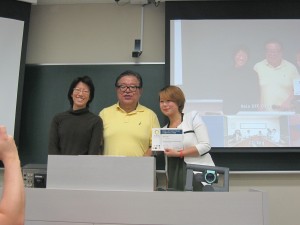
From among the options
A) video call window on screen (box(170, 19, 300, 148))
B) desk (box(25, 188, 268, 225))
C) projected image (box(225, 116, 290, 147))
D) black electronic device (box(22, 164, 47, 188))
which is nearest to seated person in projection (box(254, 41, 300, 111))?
video call window on screen (box(170, 19, 300, 148))

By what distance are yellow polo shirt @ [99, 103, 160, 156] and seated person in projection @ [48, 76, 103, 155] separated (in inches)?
3.0

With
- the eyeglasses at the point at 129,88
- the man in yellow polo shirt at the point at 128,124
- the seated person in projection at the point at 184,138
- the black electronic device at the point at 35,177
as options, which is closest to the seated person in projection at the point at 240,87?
the seated person in projection at the point at 184,138

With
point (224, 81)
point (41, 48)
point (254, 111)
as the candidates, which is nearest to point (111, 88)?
point (41, 48)

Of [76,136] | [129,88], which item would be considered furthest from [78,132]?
[129,88]

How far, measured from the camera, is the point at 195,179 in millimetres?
1610

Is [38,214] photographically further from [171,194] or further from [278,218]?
[278,218]

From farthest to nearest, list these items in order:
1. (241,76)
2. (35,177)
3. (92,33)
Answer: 1. (92,33)
2. (241,76)
3. (35,177)

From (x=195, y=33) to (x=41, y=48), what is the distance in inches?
63.9

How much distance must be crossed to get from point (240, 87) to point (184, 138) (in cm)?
104

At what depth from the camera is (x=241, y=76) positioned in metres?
2.97

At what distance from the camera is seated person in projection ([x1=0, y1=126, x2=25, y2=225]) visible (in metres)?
0.68

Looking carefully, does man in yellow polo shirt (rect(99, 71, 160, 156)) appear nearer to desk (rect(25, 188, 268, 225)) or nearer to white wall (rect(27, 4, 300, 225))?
white wall (rect(27, 4, 300, 225))

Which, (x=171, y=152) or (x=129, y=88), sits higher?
(x=129, y=88)

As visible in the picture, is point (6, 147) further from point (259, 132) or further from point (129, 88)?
point (259, 132)
